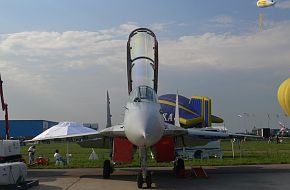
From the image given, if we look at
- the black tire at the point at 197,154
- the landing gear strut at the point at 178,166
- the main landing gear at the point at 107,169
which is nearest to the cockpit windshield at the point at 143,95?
the main landing gear at the point at 107,169

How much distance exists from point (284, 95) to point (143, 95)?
25623 millimetres

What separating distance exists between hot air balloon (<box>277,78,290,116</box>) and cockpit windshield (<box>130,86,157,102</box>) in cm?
2487

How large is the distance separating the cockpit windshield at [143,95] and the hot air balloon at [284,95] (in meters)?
24.9

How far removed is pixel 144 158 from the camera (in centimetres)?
1088

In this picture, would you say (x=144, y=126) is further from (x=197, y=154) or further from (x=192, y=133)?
(x=197, y=154)

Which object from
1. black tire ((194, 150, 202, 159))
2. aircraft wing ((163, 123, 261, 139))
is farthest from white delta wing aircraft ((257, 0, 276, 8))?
aircraft wing ((163, 123, 261, 139))

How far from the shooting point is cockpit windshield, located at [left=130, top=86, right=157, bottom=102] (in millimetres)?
11211

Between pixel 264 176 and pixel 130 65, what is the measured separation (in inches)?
240

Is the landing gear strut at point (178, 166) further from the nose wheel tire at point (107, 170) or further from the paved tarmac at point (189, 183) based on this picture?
the nose wheel tire at point (107, 170)

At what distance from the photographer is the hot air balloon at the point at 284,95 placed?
1325 inches

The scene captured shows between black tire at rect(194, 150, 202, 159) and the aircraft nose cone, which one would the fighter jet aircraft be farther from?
black tire at rect(194, 150, 202, 159)

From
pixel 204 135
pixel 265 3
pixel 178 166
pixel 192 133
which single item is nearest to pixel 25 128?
pixel 265 3

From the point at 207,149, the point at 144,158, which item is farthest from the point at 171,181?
the point at 207,149

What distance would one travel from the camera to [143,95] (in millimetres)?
11406
